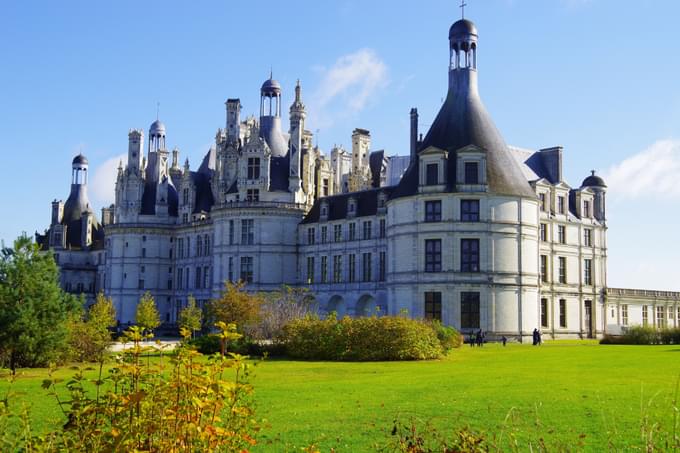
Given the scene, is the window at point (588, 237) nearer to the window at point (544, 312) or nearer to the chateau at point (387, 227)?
the chateau at point (387, 227)

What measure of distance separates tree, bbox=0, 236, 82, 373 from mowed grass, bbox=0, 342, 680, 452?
3.19ft

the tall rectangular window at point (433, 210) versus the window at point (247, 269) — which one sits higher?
the tall rectangular window at point (433, 210)

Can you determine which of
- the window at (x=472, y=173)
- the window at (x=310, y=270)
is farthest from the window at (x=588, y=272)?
the window at (x=310, y=270)

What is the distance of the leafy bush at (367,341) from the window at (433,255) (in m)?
16.6

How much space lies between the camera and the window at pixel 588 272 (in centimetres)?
6550

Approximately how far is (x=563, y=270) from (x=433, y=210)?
15.3 metres

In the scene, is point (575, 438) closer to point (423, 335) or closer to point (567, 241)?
point (423, 335)

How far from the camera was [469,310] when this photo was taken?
174ft

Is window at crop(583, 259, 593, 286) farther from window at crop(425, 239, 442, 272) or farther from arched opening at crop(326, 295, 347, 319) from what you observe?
arched opening at crop(326, 295, 347, 319)

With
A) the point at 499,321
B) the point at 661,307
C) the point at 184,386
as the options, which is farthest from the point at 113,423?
the point at 661,307

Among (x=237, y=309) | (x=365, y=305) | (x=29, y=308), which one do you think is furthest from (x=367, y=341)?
(x=365, y=305)

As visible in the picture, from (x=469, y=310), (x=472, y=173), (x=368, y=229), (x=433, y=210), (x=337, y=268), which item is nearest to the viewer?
(x=469, y=310)

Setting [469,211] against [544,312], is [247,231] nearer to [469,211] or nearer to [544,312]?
[469,211]

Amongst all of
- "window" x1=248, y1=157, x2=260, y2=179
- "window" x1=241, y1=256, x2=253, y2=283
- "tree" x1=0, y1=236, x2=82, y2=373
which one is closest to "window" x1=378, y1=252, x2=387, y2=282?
"window" x1=241, y1=256, x2=253, y2=283
